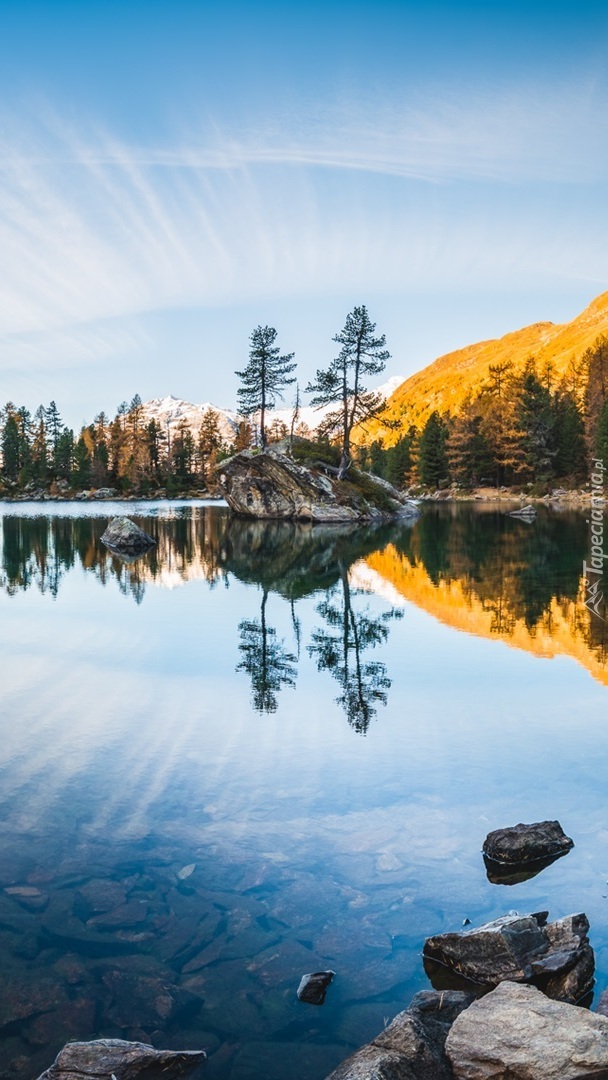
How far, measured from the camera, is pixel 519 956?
6.73m

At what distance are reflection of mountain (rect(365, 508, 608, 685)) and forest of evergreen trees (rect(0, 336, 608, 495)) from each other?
41969 millimetres

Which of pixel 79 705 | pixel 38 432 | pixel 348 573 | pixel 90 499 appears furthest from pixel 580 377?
pixel 79 705

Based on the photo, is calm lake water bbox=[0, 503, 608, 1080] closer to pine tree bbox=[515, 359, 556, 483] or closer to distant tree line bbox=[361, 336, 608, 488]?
distant tree line bbox=[361, 336, 608, 488]

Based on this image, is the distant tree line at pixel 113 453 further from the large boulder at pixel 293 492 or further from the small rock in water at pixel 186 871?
the small rock in water at pixel 186 871

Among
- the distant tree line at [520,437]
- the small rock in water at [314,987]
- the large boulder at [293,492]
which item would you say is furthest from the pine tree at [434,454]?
the small rock in water at [314,987]

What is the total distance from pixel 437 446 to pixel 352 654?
115052 mm

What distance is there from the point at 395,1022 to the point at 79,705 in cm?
1046

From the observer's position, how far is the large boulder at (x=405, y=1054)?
523 centimetres

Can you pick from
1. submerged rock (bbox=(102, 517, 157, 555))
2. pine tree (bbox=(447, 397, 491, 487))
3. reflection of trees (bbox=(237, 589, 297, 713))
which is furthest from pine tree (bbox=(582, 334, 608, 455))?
reflection of trees (bbox=(237, 589, 297, 713))

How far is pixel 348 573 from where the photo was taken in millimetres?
35219

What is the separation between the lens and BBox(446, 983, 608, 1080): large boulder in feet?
16.5

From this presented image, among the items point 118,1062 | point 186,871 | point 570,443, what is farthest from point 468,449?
point 118,1062

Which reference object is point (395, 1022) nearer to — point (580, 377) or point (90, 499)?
point (90, 499)

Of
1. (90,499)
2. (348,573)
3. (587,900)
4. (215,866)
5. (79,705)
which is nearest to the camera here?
(587,900)
